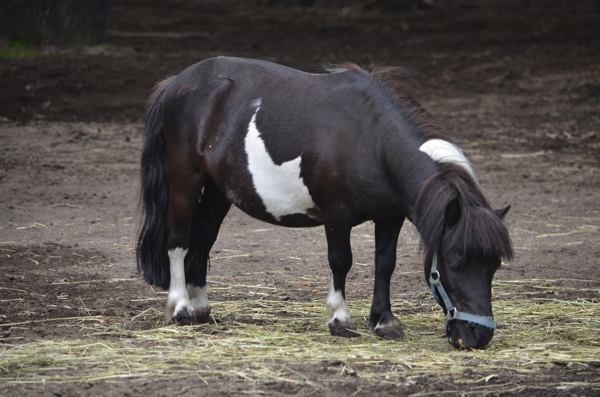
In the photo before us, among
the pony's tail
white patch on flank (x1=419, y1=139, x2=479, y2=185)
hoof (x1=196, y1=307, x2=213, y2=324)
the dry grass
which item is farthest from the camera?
the pony's tail

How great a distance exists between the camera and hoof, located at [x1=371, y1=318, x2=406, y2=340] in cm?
420

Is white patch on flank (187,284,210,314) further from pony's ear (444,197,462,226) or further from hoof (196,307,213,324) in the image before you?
pony's ear (444,197,462,226)

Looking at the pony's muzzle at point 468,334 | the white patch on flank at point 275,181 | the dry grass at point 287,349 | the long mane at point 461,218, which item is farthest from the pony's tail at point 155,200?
the pony's muzzle at point 468,334

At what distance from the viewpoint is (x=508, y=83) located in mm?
13484

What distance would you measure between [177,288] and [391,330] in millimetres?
1387

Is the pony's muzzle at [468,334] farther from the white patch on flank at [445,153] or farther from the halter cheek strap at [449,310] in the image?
the white patch on flank at [445,153]

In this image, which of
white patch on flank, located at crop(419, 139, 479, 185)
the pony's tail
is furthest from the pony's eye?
the pony's tail

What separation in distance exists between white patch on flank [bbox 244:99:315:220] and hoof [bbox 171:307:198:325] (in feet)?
2.72

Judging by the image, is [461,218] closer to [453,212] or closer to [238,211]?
[453,212]

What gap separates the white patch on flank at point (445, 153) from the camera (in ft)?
12.6

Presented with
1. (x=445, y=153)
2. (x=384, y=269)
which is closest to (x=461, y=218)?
(x=445, y=153)

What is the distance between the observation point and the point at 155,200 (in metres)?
4.81

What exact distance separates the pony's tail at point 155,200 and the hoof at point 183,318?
0.34 metres

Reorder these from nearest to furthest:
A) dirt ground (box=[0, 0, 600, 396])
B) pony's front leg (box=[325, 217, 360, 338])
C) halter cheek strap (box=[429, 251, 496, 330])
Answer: halter cheek strap (box=[429, 251, 496, 330])
pony's front leg (box=[325, 217, 360, 338])
dirt ground (box=[0, 0, 600, 396])
